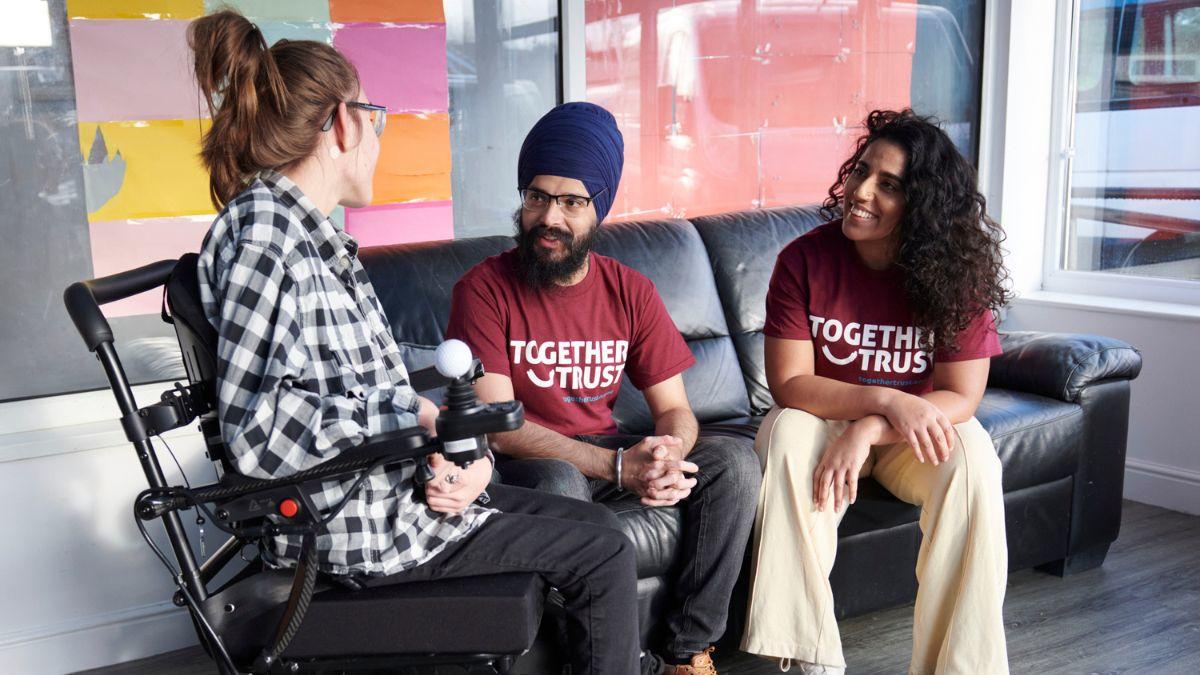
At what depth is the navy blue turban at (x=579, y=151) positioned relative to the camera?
7.93ft

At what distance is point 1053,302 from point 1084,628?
1.63 m

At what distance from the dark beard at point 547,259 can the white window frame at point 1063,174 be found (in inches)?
99.9

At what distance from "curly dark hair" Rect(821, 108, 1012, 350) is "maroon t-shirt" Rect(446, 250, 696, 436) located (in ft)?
1.93

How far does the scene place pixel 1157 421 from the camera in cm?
367

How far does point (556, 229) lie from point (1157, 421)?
7.97 ft

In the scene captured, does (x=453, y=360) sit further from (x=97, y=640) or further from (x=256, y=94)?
(x=97, y=640)

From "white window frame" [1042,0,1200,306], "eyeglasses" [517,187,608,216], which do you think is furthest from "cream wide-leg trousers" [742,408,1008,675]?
"white window frame" [1042,0,1200,306]

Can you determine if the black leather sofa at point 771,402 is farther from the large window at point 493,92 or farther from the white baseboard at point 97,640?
the white baseboard at point 97,640

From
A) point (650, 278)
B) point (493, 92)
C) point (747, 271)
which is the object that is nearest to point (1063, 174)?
point (747, 271)

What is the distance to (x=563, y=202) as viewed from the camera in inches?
96.0

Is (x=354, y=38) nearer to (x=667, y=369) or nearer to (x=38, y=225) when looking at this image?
(x=38, y=225)

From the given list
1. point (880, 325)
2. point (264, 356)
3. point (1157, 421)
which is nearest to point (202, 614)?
point (264, 356)

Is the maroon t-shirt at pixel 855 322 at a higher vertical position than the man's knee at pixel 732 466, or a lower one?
higher

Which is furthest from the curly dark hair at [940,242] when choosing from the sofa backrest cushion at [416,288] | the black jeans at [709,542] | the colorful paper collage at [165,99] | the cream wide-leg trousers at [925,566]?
the colorful paper collage at [165,99]
